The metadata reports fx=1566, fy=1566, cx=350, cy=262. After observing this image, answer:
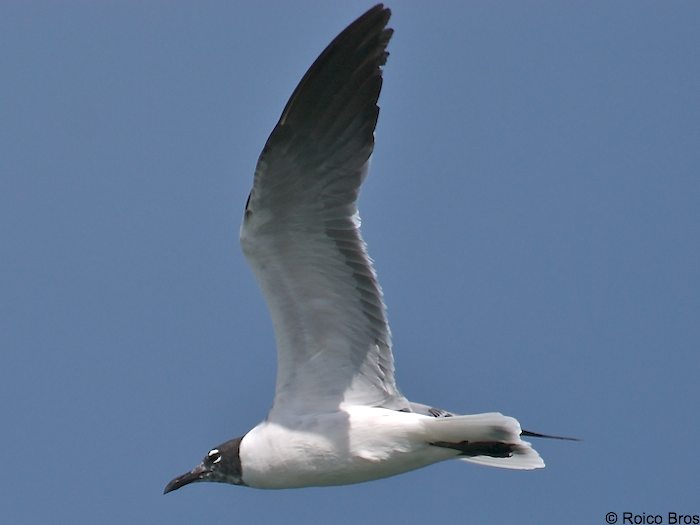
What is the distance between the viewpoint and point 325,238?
10.5 m

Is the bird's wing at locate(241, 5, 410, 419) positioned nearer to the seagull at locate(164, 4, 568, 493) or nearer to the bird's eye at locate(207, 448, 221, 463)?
the seagull at locate(164, 4, 568, 493)

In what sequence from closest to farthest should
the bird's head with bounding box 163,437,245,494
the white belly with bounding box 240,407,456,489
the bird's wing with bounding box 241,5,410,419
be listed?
the bird's wing with bounding box 241,5,410,419, the white belly with bounding box 240,407,456,489, the bird's head with bounding box 163,437,245,494

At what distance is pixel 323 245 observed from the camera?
10500 millimetres

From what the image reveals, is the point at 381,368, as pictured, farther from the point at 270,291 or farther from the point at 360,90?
the point at 360,90

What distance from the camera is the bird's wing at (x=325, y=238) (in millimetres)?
10227

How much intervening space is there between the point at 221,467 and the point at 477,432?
2026 millimetres

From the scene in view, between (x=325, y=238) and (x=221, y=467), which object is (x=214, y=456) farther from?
(x=325, y=238)

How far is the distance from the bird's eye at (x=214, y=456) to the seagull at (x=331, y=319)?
0.06ft

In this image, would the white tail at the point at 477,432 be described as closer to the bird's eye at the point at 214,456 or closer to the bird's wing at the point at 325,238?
the bird's wing at the point at 325,238

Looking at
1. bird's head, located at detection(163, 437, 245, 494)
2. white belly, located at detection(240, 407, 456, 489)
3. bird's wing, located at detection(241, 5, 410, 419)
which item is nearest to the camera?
bird's wing, located at detection(241, 5, 410, 419)

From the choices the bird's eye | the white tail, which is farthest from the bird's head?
the white tail

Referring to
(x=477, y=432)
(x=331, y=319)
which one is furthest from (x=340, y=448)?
(x=477, y=432)

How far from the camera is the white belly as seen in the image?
34.7 feet

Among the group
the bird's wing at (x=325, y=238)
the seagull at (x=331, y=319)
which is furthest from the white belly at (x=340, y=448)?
the bird's wing at (x=325, y=238)
